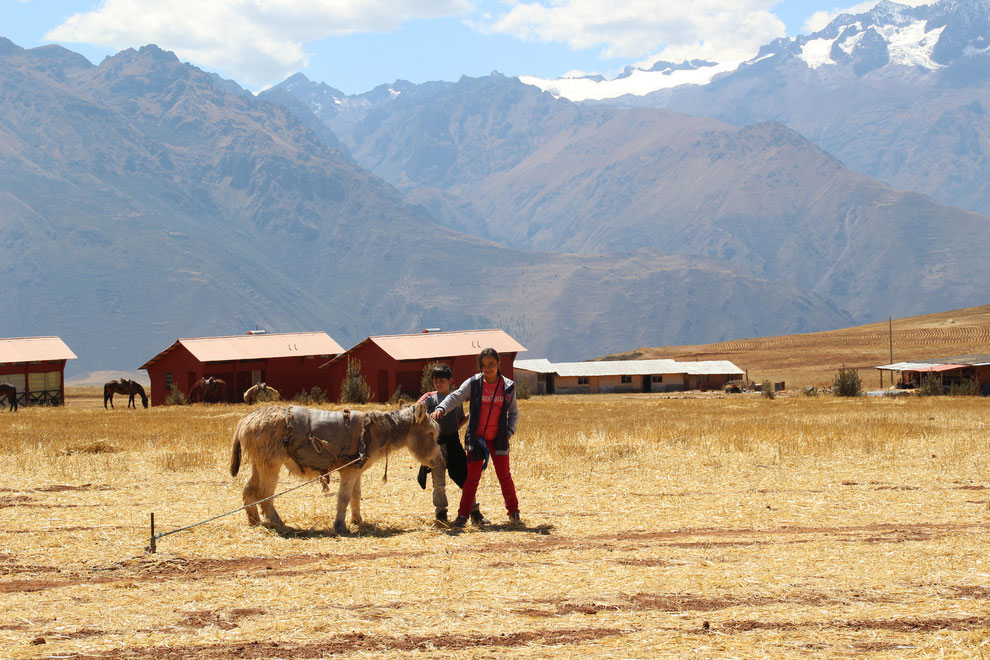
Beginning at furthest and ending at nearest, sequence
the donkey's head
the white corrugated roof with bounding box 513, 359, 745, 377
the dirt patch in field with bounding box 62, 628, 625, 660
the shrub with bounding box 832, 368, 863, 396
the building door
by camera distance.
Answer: the white corrugated roof with bounding box 513, 359, 745, 377
the building door
the shrub with bounding box 832, 368, 863, 396
the donkey's head
the dirt patch in field with bounding box 62, 628, 625, 660

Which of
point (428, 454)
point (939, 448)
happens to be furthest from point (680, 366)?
point (428, 454)

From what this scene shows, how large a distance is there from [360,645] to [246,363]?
55.0 m

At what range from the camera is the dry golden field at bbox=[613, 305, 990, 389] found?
9262cm

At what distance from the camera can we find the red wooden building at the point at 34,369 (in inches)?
2335

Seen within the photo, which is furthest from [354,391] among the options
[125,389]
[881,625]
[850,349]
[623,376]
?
[850,349]

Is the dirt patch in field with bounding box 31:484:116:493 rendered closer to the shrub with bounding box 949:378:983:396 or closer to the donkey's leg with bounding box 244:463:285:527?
the donkey's leg with bounding box 244:463:285:527

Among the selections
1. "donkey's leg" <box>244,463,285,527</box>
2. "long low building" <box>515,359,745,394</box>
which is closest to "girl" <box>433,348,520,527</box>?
"donkey's leg" <box>244,463,285,527</box>

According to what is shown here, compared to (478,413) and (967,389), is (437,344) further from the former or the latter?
(478,413)

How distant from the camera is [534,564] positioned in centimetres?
1079

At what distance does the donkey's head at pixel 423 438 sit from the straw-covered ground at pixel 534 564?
0.89 m

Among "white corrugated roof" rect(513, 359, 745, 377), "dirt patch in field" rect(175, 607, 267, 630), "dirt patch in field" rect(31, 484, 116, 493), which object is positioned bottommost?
"dirt patch in field" rect(175, 607, 267, 630)

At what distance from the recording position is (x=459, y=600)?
9.41m

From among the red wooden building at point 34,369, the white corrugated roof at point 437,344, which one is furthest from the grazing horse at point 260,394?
the red wooden building at point 34,369

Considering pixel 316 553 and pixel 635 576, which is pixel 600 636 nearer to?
pixel 635 576
